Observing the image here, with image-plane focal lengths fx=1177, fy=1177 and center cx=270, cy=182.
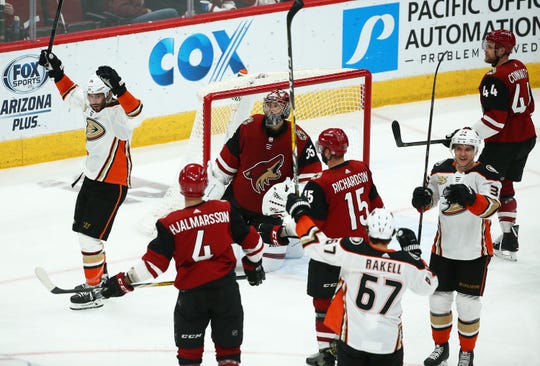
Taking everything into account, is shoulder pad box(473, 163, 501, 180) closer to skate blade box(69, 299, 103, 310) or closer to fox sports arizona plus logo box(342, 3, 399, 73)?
skate blade box(69, 299, 103, 310)

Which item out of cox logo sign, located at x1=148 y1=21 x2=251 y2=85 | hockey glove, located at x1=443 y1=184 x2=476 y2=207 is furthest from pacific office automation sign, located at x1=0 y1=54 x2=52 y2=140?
hockey glove, located at x1=443 y1=184 x2=476 y2=207

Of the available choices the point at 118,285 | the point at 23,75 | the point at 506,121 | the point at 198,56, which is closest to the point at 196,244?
the point at 118,285

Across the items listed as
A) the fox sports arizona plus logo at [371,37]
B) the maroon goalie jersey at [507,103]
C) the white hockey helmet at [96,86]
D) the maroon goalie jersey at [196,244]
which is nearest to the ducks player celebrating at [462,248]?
the maroon goalie jersey at [196,244]

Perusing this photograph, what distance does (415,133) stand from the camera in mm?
10602

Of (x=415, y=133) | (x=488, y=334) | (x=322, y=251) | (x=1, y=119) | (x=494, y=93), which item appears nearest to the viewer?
(x=322, y=251)

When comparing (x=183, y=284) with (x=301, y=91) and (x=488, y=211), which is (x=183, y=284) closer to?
(x=488, y=211)

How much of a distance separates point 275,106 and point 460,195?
1.68 metres

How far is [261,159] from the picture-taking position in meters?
7.12

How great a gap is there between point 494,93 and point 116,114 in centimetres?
245

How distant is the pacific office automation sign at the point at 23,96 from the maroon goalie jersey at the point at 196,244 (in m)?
4.53

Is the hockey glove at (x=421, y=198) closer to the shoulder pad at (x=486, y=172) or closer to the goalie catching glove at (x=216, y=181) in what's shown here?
the shoulder pad at (x=486, y=172)

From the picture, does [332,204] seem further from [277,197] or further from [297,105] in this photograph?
[297,105]

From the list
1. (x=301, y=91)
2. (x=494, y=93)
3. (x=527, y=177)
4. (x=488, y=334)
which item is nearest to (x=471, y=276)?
(x=488, y=334)

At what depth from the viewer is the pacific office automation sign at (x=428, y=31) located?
11.2 meters
